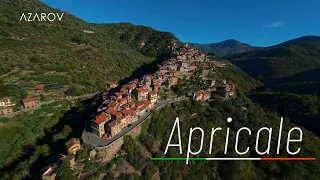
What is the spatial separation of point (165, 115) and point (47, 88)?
2453 centimetres

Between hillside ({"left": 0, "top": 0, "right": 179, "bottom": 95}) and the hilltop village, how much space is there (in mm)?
8327

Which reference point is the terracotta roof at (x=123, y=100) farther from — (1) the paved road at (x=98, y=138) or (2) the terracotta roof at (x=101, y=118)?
(2) the terracotta roof at (x=101, y=118)

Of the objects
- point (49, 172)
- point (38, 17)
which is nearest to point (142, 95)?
point (49, 172)

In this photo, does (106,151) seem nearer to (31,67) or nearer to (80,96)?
(80,96)

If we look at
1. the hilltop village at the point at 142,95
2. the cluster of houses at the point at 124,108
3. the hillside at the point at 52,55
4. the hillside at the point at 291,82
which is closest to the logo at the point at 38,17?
the hillside at the point at 52,55

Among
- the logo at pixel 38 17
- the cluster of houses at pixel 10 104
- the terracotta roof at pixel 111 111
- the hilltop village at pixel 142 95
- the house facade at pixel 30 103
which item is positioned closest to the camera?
the hilltop village at pixel 142 95

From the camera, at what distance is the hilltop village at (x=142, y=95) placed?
24.8m

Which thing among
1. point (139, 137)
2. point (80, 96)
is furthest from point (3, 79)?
point (139, 137)

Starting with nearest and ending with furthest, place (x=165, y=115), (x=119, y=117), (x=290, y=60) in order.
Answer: (x=119, y=117) → (x=165, y=115) → (x=290, y=60)

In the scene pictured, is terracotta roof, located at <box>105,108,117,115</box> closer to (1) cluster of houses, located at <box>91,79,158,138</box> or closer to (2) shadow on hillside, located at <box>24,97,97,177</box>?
(1) cluster of houses, located at <box>91,79,158,138</box>

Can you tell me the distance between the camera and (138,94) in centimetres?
3378

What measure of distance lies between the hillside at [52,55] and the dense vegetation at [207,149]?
21.5 metres

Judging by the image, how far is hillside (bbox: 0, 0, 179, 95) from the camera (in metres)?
40.5

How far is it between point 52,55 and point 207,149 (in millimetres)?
42418
